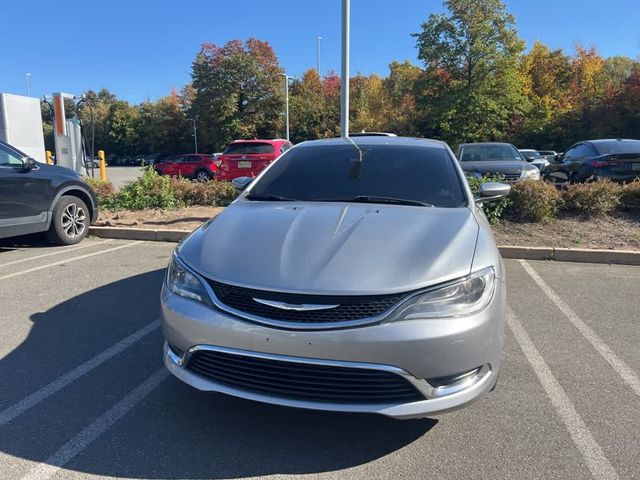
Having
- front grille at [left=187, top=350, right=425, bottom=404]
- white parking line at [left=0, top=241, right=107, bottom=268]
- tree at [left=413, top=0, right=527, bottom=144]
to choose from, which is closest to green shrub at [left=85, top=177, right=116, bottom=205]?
white parking line at [left=0, top=241, right=107, bottom=268]

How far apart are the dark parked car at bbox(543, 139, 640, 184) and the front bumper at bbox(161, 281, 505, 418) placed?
25.4 feet

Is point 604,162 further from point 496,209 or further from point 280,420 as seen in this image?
point 280,420

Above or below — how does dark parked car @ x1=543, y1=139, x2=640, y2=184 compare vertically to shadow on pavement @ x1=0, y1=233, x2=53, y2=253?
above

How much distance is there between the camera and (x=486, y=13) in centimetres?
3509

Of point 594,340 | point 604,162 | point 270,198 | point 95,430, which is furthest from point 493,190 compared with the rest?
point 604,162

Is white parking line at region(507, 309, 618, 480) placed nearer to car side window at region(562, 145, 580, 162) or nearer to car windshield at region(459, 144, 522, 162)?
car windshield at region(459, 144, 522, 162)

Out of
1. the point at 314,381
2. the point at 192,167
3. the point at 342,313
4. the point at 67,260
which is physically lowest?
the point at 67,260

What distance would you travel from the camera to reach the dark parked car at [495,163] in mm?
10219

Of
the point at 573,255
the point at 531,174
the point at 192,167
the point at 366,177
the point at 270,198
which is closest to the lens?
the point at 270,198

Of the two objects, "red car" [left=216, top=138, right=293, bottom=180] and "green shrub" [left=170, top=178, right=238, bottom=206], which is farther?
"red car" [left=216, top=138, right=293, bottom=180]

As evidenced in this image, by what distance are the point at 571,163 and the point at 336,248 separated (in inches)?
399

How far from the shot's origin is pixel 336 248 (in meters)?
2.71

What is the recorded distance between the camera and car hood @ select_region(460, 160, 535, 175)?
1027cm

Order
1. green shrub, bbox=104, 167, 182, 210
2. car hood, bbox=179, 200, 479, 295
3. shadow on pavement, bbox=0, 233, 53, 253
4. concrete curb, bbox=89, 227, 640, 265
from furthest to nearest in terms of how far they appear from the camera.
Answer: green shrub, bbox=104, 167, 182, 210 < shadow on pavement, bbox=0, 233, 53, 253 < concrete curb, bbox=89, 227, 640, 265 < car hood, bbox=179, 200, 479, 295
